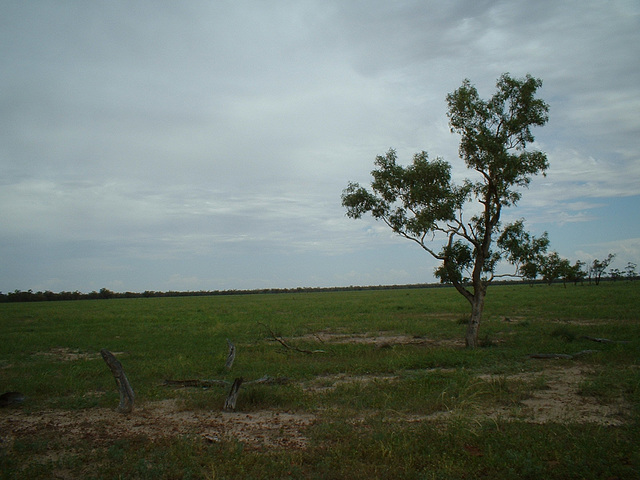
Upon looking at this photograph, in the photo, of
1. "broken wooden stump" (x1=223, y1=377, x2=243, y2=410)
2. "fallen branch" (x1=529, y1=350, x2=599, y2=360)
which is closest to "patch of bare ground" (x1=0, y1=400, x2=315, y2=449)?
"broken wooden stump" (x1=223, y1=377, x2=243, y2=410)

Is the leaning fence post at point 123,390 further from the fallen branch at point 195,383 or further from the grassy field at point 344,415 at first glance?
the fallen branch at point 195,383

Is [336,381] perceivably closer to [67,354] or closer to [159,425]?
[159,425]

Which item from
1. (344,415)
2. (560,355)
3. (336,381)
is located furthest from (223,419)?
(560,355)

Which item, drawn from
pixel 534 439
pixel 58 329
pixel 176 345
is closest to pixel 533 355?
pixel 534 439

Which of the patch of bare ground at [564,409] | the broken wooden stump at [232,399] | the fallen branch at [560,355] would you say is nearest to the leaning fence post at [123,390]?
the broken wooden stump at [232,399]

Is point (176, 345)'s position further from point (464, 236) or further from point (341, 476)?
point (341, 476)

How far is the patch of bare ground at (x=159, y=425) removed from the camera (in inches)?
332

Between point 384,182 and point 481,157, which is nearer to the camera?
point 481,157

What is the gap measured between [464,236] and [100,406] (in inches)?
546

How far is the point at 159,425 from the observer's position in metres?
9.26

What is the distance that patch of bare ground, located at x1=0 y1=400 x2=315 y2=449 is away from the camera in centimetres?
844

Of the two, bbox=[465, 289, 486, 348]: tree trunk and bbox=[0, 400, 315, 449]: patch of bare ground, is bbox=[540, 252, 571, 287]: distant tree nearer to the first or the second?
bbox=[465, 289, 486, 348]: tree trunk

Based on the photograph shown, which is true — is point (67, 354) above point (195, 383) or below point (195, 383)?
below

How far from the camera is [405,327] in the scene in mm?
26188
